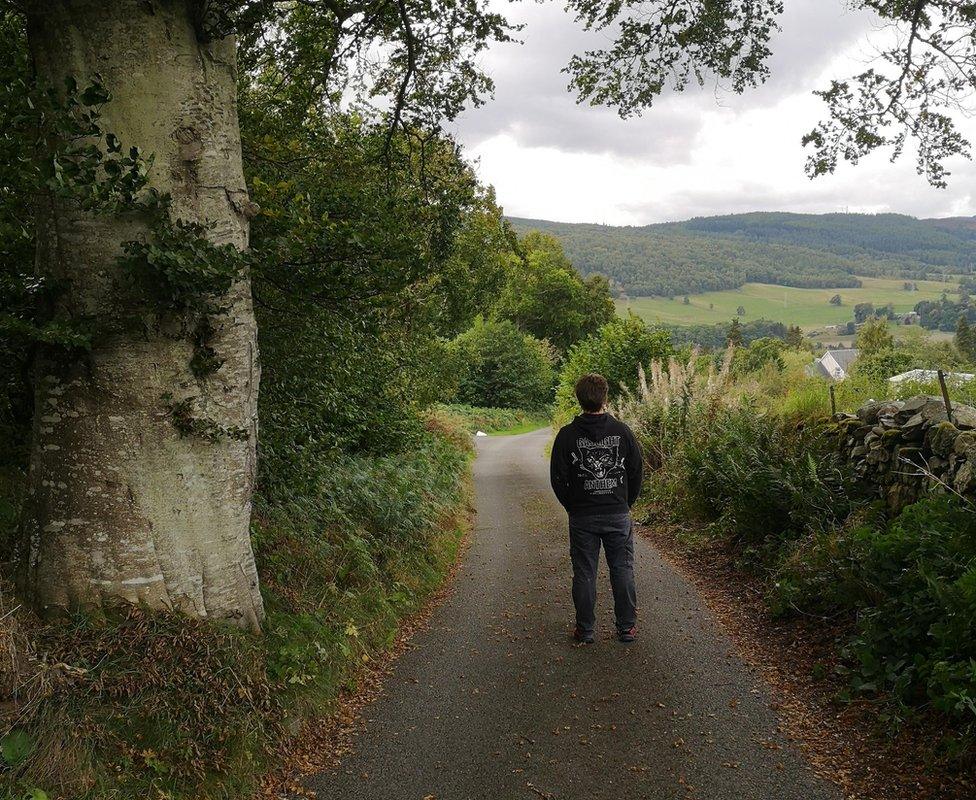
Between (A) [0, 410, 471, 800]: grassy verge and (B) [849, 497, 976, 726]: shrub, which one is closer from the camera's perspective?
(A) [0, 410, 471, 800]: grassy verge

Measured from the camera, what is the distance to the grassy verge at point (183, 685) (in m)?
3.04

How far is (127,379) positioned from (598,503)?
→ 12.1 feet

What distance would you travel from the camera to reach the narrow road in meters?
3.73

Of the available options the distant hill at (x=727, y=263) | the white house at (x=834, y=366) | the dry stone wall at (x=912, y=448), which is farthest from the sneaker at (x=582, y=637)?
the distant hill at (x=727, y=263)

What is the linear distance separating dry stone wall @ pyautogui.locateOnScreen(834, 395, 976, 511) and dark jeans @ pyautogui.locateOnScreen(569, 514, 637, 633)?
88.0 inches

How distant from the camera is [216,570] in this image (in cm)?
418

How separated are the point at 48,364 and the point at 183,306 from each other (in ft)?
2.41

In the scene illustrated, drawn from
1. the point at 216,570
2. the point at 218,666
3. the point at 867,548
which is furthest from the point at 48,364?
the point at 867,548

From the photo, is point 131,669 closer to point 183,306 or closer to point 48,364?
point 48,364

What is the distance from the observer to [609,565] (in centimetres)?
589

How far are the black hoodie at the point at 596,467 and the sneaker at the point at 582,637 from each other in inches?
38.2

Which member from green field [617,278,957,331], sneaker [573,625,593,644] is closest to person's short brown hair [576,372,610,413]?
sneaker [573,625,593,644]

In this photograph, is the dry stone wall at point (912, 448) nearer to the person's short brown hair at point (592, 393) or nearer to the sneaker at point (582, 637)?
the person's short brown hair at point (592, 393)

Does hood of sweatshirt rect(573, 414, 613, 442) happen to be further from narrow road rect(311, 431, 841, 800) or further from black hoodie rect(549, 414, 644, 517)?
narrow road rect(311, 431, 841, 800)
